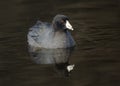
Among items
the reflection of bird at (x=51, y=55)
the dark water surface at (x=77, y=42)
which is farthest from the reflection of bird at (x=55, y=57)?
the dark water surface at (x=77, y=42)

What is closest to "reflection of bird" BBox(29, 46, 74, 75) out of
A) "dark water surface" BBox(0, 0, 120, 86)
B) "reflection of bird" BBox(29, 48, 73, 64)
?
"reflection of bird" BBox(29, 48, 73, 64)

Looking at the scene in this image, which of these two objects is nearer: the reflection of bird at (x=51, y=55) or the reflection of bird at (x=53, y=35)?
the reflection of bird at (x=51, y=55)

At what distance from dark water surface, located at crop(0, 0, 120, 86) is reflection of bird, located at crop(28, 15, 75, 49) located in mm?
290

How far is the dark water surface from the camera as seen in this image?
1400 cm

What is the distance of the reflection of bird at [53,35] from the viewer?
16.8 meters

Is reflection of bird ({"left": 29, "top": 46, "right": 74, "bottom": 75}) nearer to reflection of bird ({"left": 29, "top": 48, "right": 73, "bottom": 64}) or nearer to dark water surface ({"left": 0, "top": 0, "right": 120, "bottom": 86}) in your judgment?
reflection of bird ({"left": 29, "top": 48, "right": 73, "bottom": 64})

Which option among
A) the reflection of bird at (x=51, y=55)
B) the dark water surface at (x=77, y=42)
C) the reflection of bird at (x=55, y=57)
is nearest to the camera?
the dark water surface at (x=77, y=42)

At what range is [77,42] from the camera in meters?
17.1

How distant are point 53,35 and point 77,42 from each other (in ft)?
2.24

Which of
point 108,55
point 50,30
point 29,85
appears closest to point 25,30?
point 50,30

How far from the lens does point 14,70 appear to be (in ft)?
48.6

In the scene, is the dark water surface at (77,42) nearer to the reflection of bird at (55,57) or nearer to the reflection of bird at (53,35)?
the reflection of bird at (55,57)

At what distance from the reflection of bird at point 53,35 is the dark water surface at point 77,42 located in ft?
0.95

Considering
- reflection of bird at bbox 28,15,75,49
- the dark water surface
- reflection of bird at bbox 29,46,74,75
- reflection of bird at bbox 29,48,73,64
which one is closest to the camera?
the dark water surface
